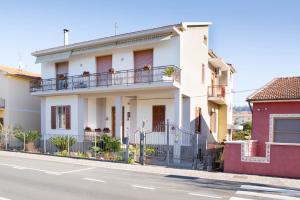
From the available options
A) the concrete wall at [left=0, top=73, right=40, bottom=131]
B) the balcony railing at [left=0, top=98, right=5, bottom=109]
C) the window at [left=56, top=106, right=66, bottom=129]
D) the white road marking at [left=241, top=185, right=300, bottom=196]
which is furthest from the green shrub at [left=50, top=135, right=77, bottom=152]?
the white road marking at [left=241, top=185, right=300, bottom=196]

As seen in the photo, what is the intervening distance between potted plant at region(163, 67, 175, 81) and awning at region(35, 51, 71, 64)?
891cm

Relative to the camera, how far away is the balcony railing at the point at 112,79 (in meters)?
17.0

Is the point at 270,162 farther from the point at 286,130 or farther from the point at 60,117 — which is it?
the point at 60,117

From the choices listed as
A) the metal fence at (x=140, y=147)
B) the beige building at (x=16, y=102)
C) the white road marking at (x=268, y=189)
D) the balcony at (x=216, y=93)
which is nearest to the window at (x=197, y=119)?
the metal fence at (x=140, y=147)

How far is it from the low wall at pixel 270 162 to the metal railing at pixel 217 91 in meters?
10.4

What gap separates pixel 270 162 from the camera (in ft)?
39.4

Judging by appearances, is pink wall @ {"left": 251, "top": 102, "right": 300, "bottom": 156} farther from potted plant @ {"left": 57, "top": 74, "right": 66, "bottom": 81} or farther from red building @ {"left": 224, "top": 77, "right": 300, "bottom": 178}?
potted plant @ {"left": 57, "top": 74, "right": 66, "bottom": 81}

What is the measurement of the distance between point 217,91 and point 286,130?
32.1 ft

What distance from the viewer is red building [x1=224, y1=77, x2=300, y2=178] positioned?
39.0 ft

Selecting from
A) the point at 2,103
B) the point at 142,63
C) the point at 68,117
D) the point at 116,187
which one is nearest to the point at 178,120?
the point at 142,63

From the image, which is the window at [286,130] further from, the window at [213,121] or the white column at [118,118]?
the window at [213,121]

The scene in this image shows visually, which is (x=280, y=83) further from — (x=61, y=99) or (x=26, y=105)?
(x=26, y=105)

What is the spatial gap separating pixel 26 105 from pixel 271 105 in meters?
22.2

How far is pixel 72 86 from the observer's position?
2156 cm
